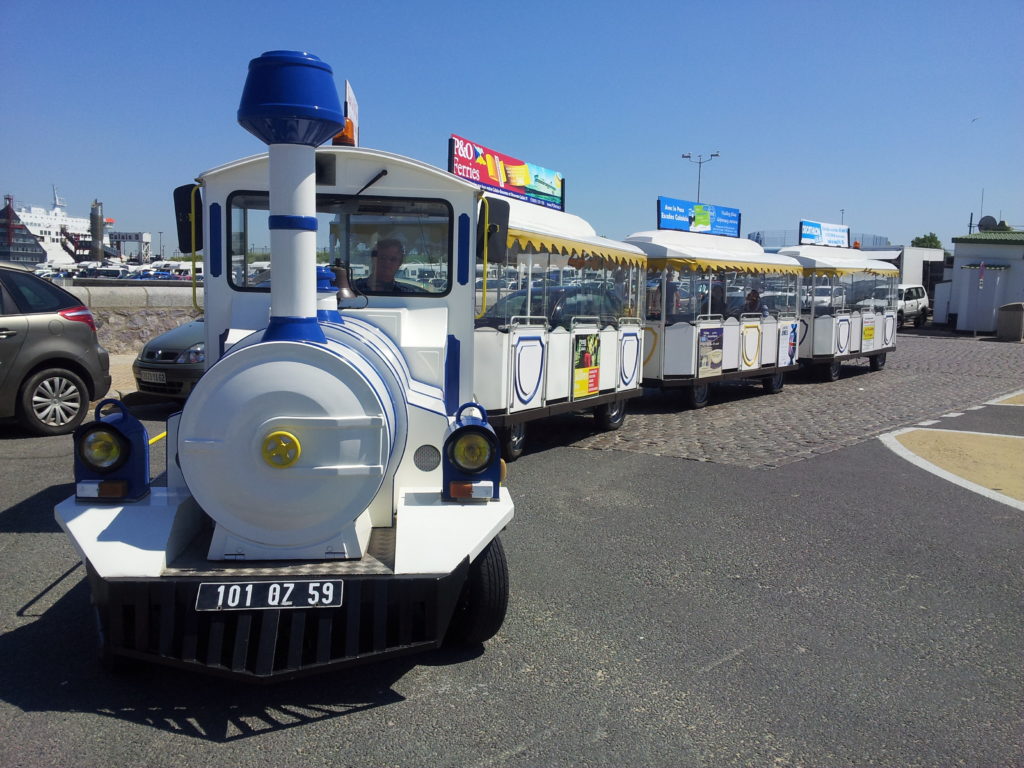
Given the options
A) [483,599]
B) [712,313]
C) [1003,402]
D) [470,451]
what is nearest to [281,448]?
[470,451]

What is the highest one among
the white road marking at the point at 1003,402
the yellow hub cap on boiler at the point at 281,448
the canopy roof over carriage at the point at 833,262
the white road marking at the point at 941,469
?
the canopy roof over carriage at the point at 833,262

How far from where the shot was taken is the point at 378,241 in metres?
4.96

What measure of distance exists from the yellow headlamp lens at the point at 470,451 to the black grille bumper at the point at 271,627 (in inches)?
20.7

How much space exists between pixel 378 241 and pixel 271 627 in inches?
97.7

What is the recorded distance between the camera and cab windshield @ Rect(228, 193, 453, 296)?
16.1 ft

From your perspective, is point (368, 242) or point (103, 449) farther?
point (368, 242)

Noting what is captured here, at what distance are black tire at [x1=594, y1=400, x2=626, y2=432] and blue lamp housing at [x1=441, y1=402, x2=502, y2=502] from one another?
247 inches

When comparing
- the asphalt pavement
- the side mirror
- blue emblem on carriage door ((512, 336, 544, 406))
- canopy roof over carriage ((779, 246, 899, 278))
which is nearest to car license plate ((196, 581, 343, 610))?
the asphalt pavement

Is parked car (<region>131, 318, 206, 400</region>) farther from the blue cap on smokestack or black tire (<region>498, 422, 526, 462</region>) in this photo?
the blue cap on smokestack

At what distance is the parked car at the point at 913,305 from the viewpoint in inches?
1243

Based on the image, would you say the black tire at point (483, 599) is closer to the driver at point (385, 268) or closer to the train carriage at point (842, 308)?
the driver at point (385, 268)

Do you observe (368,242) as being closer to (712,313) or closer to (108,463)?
(108,463)

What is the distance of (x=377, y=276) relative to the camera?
4984 mm

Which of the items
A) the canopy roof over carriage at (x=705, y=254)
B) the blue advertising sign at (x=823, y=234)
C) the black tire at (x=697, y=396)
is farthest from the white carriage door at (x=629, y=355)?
the blue advertising sign at (x=823, y=234)
